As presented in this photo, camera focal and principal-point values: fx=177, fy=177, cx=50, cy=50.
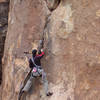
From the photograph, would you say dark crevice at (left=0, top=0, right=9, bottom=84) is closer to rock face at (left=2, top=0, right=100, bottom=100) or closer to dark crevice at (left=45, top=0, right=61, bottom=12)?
rock face at (left=2, top=0, right=100, bottom=100)

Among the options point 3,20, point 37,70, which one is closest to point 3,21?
point 3,20

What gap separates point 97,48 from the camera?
7.98 meters

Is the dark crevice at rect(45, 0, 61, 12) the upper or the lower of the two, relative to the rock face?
upper

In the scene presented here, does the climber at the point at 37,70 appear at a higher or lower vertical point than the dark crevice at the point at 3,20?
lower

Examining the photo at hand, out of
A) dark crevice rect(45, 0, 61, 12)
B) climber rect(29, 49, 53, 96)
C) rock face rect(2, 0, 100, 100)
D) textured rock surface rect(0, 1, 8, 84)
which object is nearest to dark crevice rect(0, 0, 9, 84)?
textured rock surface rect(0, 1, 8, 84)

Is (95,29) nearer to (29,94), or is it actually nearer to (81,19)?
(81,19)

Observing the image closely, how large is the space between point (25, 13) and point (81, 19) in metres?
3.70

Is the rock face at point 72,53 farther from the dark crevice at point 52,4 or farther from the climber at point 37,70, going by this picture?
the climber at point 37,70

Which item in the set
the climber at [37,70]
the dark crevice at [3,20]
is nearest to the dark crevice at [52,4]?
the climber at [37,70]

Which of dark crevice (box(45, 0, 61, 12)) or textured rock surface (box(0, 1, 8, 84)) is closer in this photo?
dark crevice (box(45, 0, 61, 12))

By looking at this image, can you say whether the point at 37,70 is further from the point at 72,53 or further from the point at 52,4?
the point at 52,4

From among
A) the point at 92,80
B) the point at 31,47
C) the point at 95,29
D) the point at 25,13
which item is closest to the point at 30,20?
the point at 25,13

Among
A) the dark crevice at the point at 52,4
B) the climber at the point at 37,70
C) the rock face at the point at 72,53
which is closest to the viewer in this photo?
the climber at the point at 37,70

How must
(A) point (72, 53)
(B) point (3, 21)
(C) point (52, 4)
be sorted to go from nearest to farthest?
(A) point (72, 53)
(C) point (52, 4)
(B) point (3, 21)
